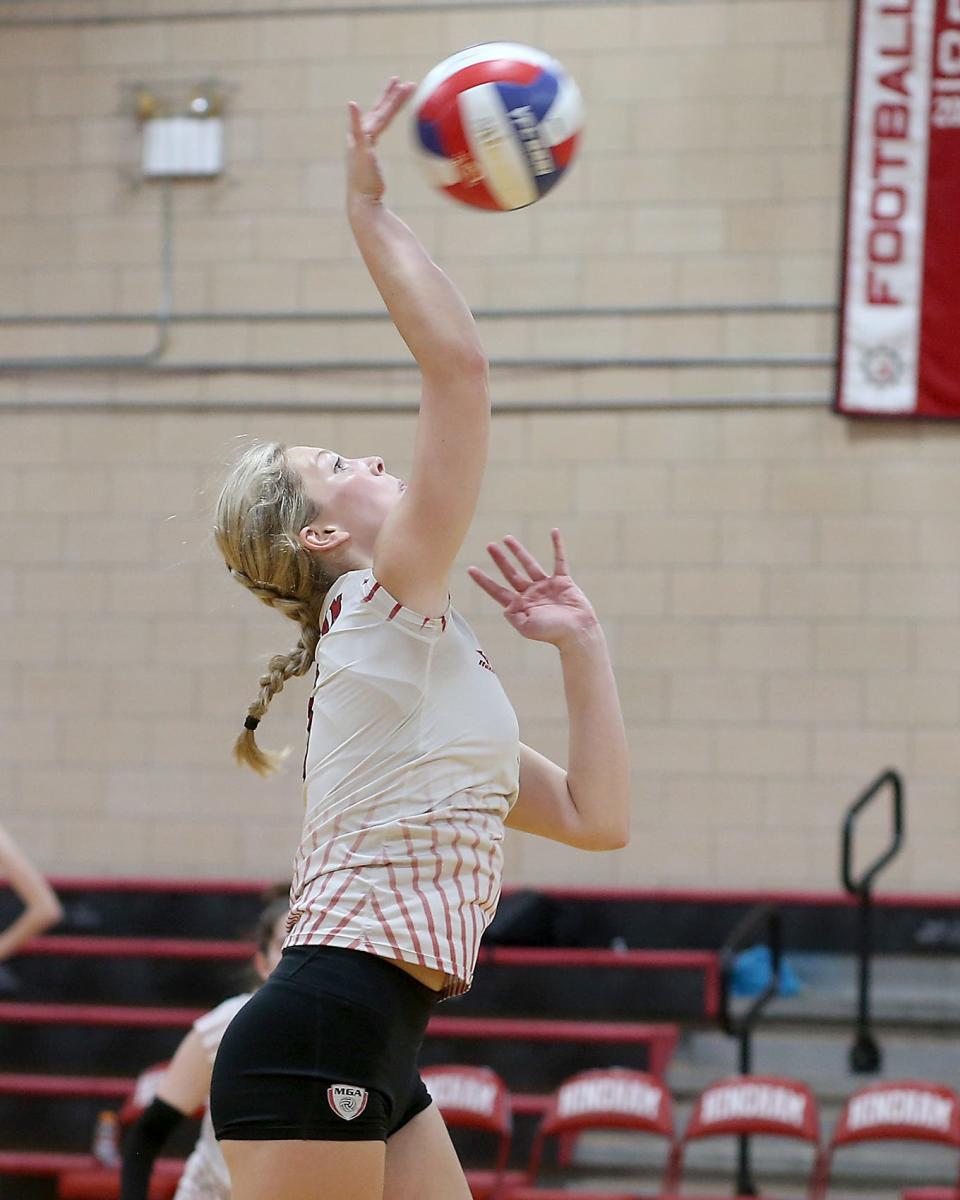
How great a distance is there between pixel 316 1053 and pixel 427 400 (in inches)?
32.6

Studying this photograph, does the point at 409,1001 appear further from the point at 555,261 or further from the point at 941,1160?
the point at 555,261

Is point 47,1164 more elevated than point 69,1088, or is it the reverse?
point 69,1088

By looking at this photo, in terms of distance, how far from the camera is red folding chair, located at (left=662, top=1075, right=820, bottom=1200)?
220 inches

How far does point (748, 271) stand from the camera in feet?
25.7

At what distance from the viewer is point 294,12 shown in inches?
325

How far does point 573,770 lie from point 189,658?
584 centimetres

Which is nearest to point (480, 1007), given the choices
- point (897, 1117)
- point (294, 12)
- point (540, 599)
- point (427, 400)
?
point (897, 1117)

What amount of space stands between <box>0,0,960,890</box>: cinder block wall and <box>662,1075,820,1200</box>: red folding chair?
6.54 feet

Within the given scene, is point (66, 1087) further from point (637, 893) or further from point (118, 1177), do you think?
point (637, 893)

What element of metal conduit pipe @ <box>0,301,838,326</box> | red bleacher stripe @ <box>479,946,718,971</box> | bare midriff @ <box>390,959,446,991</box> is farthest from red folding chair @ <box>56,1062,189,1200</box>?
bare midriff @ <box>390,959,446,991</box>

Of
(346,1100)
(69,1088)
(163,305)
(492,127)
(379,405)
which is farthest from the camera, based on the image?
(163,305)

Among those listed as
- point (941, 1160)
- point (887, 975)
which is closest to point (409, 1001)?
point (941, 1160)

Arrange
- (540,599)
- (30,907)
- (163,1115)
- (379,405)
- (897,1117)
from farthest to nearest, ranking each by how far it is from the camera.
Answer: (379,405) → (897,1117) → (30,907) → (163,1115) → (540,599)

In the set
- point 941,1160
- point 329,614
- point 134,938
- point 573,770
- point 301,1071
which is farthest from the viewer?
point 134,938
